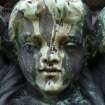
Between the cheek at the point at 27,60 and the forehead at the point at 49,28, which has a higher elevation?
the forehead at the point at 49,28

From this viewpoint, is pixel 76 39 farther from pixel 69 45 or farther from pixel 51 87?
pixel 51 87

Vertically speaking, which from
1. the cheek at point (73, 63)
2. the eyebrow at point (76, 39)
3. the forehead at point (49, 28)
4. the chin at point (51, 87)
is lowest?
the chin at point (51, 87)

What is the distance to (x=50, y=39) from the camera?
7.26ft

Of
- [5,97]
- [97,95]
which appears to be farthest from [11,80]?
[97,95]

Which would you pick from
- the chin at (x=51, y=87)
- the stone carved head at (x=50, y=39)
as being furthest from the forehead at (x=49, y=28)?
the chin at (x=51, y=87)

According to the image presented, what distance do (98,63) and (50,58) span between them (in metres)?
0.20

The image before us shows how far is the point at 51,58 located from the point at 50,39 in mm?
49

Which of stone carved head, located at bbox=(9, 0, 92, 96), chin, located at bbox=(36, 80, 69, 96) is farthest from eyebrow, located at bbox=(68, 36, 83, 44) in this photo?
chin, located at bbox=(36, 80, 69, 96)

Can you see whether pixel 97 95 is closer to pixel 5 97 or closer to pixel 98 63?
pixel 98 63

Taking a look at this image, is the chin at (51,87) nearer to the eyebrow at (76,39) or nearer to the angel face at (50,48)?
the angel face at (50,48)

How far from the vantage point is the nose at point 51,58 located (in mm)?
2201

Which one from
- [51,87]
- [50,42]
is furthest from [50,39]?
[51,87]

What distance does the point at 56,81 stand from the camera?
2229 millimetres

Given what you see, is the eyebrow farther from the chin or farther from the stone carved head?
the chin
